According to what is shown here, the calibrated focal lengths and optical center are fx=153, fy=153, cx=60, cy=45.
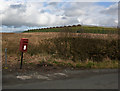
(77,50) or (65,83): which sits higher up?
(77,50)

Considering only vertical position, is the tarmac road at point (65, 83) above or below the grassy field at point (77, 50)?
below

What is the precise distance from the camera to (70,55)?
11891 mm

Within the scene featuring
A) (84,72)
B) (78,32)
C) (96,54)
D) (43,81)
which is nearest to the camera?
(43,81)

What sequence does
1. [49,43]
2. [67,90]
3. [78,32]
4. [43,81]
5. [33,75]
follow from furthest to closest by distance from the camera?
[49,43], [78,32], [33,75], [43,81], [67,90]

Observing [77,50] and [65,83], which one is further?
[77,50]

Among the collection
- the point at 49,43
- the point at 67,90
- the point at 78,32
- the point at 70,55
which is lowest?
the point at 67,90

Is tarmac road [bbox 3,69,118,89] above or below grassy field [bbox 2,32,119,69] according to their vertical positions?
below

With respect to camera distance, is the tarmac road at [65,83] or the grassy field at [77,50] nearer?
the tarmac road at [65,83]

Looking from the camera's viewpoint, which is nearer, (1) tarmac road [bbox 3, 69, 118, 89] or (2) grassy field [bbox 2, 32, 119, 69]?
(1) tarmac road [bbox 3, 69, 118, 89]

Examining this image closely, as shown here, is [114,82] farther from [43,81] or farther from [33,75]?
[33,75]

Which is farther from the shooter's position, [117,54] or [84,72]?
[117,54]

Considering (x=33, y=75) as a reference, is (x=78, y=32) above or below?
above

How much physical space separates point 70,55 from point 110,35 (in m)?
3.99

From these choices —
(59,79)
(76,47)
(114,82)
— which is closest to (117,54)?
(76,47)
